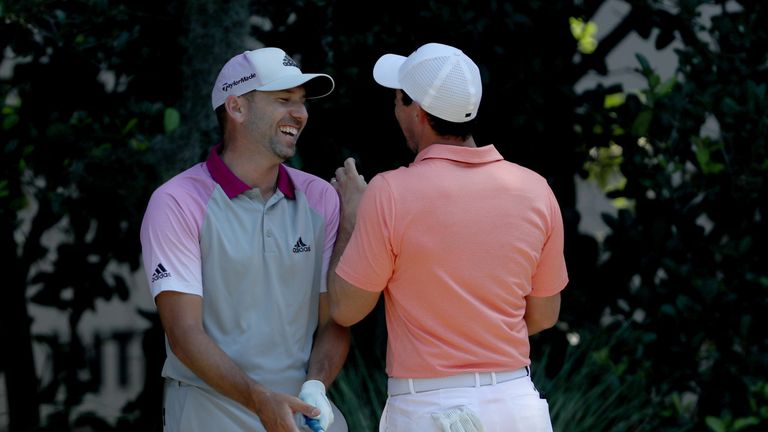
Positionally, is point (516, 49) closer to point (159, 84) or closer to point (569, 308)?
point (569, 308)

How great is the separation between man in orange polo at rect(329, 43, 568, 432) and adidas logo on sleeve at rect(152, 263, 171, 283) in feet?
1.46

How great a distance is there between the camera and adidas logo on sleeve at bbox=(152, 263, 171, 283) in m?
3.41

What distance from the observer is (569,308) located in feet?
19.7

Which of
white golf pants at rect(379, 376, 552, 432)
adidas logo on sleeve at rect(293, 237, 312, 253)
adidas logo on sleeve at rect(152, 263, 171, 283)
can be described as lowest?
white golf pants at rect(379, 376, 552, 432)

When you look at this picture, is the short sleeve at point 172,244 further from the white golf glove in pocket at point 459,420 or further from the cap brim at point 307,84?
the white golf glove in pocket at point 459,420

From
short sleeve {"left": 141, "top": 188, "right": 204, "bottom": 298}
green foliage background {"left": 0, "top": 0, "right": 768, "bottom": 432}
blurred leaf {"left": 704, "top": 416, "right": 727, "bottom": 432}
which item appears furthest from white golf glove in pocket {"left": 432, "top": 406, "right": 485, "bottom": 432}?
blurred leaf {"left": 704, "top": 416, "right": 727, "bottom": 432}

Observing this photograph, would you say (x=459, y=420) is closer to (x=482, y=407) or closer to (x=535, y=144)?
(x=482, y=407)

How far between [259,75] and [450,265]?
0.73 metres

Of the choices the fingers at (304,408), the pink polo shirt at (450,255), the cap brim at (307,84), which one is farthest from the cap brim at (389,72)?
the fingers at (304,408)

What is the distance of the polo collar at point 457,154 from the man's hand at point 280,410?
695 millimetres

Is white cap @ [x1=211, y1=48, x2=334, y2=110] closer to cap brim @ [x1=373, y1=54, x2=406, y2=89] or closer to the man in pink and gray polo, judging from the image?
the man in pink and gray polo

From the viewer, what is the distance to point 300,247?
11.9ft

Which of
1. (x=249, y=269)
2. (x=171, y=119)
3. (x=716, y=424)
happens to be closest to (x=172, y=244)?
(x=249, y=269)

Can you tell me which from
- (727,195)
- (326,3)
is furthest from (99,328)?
(727,195)
